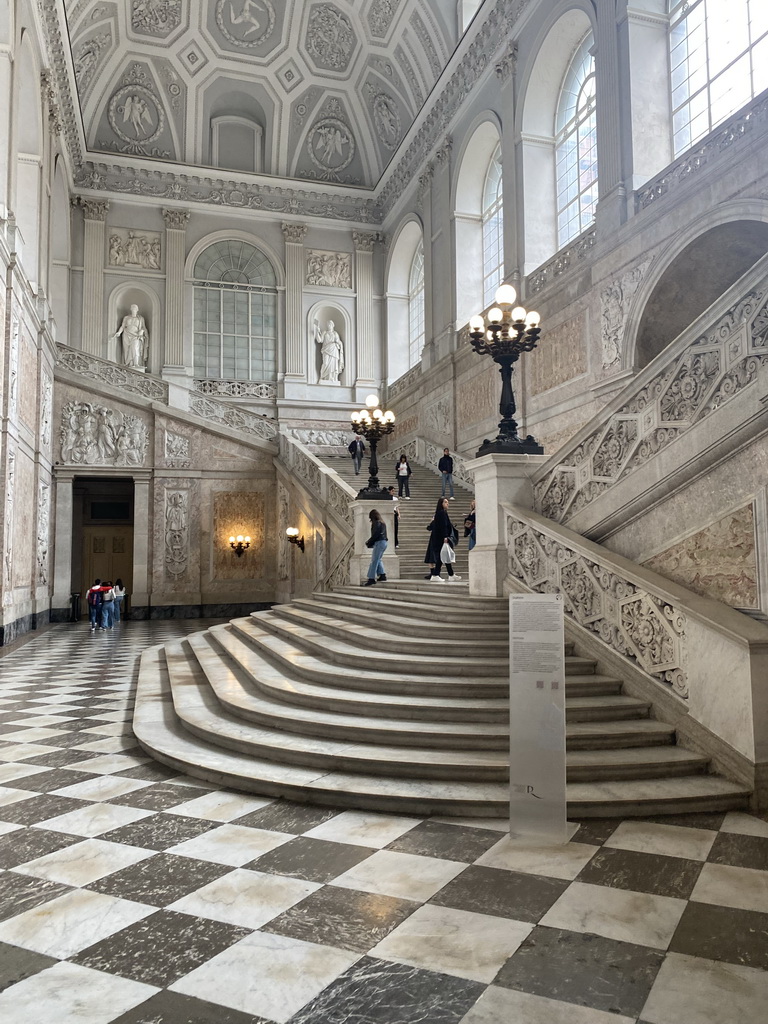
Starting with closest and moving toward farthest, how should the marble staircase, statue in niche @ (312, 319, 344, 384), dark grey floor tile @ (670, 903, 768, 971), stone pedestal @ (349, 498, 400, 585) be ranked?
dark grey floor tile @ (670, 903, 768, 971) → the marble staircase → stone pedestal @ (349, 498, 400, 585) → statue in niche @ (312, 319, 344, 384)

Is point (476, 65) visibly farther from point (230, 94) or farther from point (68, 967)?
point (68, 967)

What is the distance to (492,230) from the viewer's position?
19.7 metres

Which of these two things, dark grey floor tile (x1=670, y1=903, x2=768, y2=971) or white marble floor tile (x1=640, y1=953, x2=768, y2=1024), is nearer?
white marble floor tile (x1=640, y1=953, x2=768, y2=1024)

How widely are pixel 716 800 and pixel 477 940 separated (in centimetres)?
206

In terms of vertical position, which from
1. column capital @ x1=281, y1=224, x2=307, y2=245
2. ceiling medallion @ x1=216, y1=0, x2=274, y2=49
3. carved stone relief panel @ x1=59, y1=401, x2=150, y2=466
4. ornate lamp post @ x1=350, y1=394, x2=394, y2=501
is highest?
ceiling medallion @ x1=216, y1=0, x2=274, y2=49

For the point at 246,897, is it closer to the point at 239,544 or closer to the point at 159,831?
the point at 159,831

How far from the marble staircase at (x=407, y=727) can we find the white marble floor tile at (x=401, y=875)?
68cm

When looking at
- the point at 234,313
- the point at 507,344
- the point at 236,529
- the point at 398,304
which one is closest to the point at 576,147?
the point at 507,344

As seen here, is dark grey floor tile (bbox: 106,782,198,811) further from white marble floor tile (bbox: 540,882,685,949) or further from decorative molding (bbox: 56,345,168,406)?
decorative molding (bbox: 56,345,168,406)

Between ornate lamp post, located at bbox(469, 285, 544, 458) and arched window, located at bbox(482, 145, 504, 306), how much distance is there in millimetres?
10372

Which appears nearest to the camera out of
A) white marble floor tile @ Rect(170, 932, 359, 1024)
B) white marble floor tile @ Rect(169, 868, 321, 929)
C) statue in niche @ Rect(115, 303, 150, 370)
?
white marble floor tile @ Rect(170, 932, 359, 1024)

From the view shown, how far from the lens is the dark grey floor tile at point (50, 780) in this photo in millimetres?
4797

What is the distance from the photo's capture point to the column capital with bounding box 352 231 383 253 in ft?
85.4

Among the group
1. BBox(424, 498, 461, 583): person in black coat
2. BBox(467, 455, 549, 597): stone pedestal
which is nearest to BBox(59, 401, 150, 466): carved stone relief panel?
BBox(424, 498, 461, 583): person in black coat
